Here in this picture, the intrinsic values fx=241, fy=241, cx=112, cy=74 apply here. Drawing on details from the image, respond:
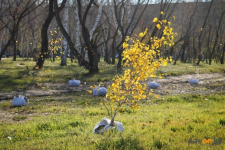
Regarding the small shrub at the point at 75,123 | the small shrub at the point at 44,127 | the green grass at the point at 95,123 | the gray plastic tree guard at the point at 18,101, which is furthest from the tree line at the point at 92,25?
the gray plastic tree guard at the point at 18,101

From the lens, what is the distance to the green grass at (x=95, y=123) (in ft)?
14.4

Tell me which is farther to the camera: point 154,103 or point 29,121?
point 154,103

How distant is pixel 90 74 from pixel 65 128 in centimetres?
1131

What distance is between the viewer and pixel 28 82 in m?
13.4

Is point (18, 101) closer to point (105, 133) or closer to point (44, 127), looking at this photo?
point (44, 127)

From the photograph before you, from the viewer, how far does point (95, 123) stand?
6.12 metres

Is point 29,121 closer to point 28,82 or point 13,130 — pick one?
point 13,130

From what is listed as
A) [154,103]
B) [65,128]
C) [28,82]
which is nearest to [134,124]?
[65,128]

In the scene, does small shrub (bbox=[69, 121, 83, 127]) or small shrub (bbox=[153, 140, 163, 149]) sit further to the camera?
small shrub (bbox=[69, 121, 83, 127])

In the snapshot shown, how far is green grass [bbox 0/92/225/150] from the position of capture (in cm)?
438

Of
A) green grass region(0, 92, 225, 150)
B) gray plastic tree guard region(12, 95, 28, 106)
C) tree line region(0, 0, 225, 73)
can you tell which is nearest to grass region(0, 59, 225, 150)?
green grass region(0, 92, 225, 150)

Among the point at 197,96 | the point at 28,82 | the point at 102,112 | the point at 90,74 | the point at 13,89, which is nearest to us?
the point at 102,112

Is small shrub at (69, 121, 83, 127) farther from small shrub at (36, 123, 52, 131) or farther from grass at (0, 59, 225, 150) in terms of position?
small shrub at (36, 123, 52, 131)

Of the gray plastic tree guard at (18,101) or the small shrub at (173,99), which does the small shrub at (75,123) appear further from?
the small shrub at (173,99)
